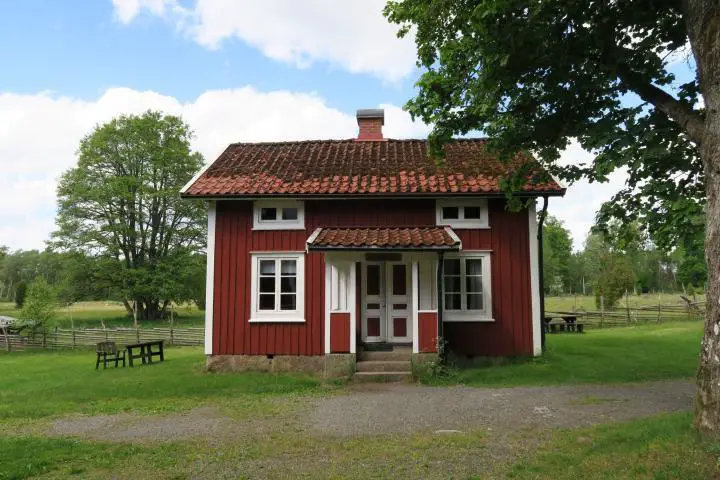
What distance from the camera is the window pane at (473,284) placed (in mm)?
12820

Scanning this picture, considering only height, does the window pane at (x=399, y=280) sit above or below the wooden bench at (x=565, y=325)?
above

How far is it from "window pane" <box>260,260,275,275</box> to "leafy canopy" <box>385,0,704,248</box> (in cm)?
564

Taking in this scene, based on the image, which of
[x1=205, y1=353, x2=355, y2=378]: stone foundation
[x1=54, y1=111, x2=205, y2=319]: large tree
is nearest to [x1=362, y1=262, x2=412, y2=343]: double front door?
[x1=205, y1=353, x2=355, y2=378]: stone foundation

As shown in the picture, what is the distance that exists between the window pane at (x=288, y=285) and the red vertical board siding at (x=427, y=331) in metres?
3.57

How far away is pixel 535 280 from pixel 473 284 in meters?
1.60

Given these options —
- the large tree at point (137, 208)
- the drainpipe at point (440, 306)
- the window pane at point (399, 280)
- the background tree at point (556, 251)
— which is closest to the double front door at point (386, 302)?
the window pane at point (399, 280)

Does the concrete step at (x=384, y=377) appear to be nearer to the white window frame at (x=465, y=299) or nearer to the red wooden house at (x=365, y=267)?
the red wooden house at (x=365, y=267)

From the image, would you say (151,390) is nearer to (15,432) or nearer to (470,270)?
(15,432)

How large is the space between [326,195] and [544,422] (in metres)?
7.61

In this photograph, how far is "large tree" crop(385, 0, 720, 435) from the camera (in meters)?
6.21

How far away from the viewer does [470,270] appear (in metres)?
12.9

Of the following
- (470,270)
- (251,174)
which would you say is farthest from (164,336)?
(470,270)

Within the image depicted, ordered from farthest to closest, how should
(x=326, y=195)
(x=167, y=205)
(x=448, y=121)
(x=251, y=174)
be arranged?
(x=167, y=205) → (x=251, y=174) → (x=326, y=195) → (x=448, y=121)

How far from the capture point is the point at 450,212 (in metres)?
13.0
